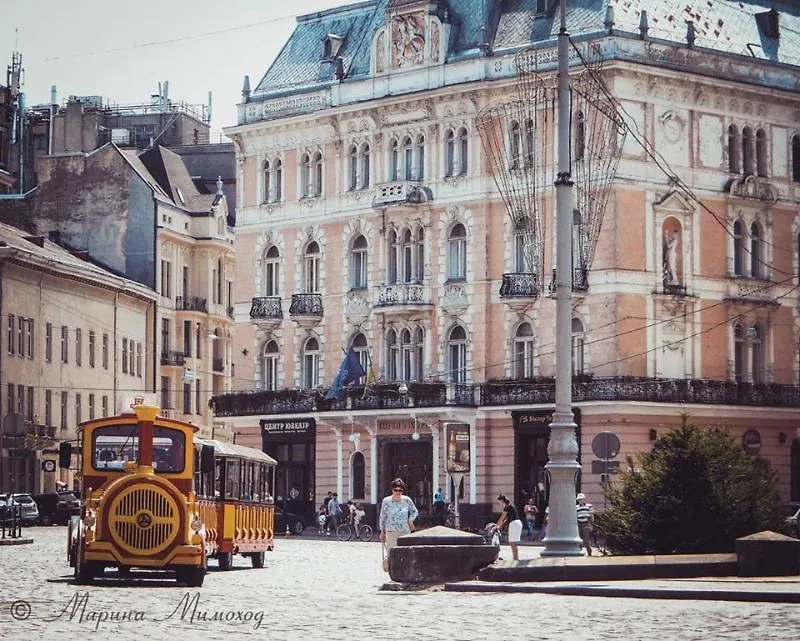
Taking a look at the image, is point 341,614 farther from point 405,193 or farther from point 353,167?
point 353,167

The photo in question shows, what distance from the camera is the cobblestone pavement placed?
902 inches

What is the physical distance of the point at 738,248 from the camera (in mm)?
74312

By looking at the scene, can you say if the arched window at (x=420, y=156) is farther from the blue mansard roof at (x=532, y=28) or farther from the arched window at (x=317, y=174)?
the arched window at (x=317, y=174)

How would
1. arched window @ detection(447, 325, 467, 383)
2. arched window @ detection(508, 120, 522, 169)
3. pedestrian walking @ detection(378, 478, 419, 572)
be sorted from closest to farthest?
pedestrian walking @ detection(378, 478, 419, 572) < arched window @ detection(508, 120, 522, 169) < arched window @ detection(447, 325, 467, 383)

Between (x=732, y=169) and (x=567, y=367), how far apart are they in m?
41.5

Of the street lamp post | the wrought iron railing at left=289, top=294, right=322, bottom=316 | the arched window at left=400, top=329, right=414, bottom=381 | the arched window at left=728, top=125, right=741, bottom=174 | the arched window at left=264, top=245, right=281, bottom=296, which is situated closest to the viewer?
the street lamp post

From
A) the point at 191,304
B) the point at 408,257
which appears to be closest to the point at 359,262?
the point at 408,257

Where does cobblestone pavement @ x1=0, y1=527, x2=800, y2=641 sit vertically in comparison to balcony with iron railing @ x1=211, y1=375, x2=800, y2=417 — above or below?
below

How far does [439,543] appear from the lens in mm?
33594

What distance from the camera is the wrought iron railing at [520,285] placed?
238ft

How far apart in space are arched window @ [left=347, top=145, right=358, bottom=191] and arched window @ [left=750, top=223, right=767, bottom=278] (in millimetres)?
14725

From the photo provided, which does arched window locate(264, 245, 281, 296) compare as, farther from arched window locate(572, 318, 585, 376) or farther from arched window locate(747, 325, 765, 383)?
arched window locate(747, 325, 765, 383)

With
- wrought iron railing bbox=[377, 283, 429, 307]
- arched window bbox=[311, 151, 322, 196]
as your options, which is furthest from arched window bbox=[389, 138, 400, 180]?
wrought iron railing bbox=[377, 283, 429, 307]

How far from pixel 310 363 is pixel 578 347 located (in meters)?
13.3
